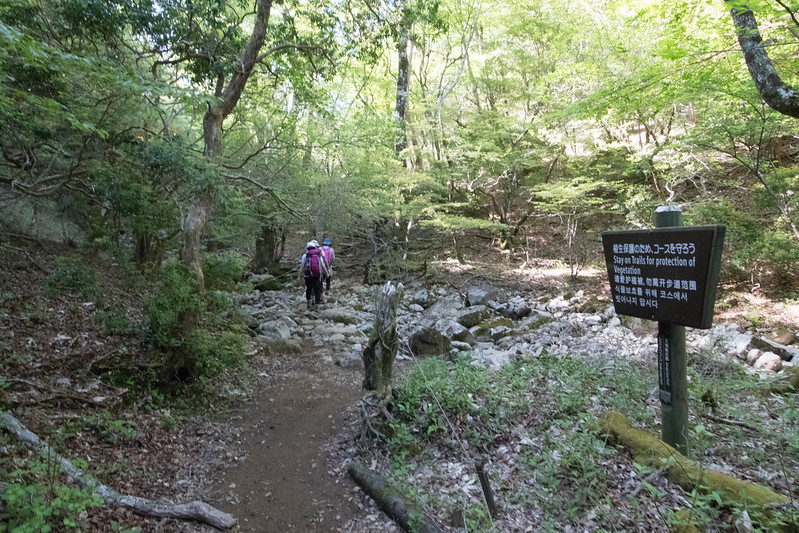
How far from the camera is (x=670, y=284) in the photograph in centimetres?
308

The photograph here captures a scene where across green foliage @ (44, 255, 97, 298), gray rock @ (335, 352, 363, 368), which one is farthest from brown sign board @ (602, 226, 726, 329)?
green foliage @ (44, 255, 97, 298)

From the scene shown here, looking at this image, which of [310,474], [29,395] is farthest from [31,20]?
[310,474]

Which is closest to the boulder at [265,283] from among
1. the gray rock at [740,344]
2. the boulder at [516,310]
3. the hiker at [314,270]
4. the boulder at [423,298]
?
the hiker at [314,270]

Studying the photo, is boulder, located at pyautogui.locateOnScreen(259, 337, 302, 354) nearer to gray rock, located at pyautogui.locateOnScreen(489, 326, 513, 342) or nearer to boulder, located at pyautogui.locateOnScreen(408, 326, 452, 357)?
boulder, located at pyautogui.locateOnScreen(408, 326, 452, 357)

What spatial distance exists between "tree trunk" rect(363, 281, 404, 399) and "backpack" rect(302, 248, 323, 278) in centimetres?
497

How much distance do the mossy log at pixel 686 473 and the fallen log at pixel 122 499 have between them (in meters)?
3.39

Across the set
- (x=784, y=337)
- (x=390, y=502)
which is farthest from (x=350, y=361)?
(x=784, y=337)

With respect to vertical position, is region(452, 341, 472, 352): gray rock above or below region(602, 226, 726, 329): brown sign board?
below

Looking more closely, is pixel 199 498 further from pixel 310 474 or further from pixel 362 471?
pixel 362 471

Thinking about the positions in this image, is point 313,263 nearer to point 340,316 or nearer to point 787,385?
point 340,316

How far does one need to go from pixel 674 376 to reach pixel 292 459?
3.83 m

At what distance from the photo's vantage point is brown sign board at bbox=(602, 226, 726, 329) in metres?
2.81

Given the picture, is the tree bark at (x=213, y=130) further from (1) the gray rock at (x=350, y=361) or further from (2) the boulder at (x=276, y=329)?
(1) the gray rock at (x=350, y=361)

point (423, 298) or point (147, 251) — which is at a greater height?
point (147, 251)
